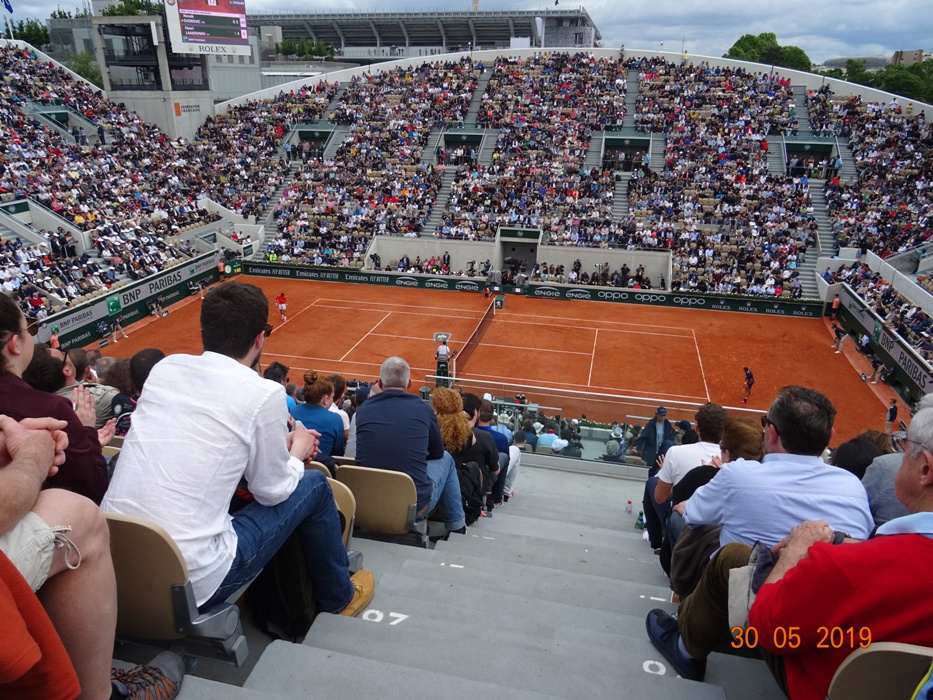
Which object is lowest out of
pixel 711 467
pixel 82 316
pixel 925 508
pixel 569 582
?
pixel 82 316

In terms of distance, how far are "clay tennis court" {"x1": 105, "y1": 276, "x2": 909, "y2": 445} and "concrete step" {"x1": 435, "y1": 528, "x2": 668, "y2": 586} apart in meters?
11.9

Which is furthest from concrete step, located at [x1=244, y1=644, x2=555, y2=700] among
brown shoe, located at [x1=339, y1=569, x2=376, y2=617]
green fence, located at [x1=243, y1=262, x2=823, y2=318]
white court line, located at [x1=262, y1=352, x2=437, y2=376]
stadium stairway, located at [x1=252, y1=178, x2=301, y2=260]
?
stadium stairway, located at [x1=252, y1=178, x2=301, y2=260]

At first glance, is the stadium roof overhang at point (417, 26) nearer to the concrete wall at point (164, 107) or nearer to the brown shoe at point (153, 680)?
the concrete wall at point (164, 107)

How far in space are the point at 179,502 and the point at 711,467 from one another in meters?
3.44

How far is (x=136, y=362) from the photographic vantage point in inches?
191

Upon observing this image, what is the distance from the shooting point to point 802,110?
39344 mm

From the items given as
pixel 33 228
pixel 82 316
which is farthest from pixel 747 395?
pixel 33 228

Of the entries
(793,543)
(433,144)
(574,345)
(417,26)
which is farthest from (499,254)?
(417,26)

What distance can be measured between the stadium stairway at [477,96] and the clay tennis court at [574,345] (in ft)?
59.3

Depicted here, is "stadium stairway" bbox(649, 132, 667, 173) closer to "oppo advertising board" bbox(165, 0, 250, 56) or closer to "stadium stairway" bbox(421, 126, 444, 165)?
"stadium stairway" bbox(421, 126, 444, 165)

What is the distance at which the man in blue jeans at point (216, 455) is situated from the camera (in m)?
2.56

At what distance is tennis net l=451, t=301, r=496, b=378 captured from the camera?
20781 millimetres

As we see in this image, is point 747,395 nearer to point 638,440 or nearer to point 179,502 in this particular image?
point 638,440

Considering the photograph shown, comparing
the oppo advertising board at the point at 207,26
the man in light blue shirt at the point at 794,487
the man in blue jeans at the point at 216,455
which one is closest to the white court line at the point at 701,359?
the man in light blue shirt at the point at 794,487
